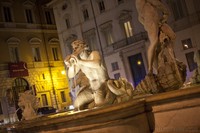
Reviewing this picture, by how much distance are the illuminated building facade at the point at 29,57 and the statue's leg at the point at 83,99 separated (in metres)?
19.4

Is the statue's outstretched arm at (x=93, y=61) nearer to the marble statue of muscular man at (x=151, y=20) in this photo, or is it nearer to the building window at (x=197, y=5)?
the marble statue of muscular man at (x=151, y=20)

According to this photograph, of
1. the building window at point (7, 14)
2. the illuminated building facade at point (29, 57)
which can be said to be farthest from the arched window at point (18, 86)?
the building window at point (7, 14)

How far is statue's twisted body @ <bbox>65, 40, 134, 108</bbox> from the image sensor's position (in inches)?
166

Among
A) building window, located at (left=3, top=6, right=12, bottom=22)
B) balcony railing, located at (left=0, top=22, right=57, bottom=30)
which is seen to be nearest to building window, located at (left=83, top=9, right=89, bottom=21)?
balcony railing, located at (left=0, top=22, right=57, bottom=30)

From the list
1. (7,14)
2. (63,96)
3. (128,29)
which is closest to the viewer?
(128,29)

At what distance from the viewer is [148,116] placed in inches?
124

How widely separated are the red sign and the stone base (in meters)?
22.8

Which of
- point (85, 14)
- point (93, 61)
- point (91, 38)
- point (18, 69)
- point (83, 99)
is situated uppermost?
point (85, 14)

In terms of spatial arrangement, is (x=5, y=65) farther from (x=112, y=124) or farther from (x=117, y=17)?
(x=112, y=124)

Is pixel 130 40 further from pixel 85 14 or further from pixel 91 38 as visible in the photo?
pixel 85 14

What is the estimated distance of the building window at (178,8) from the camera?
20.0m

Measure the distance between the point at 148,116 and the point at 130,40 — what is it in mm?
19835

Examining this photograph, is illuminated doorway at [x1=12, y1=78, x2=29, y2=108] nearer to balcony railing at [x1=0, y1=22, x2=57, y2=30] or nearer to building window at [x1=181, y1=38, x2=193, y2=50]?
balcony railing at [x1=0, y1=22, x2=57, y2=30]

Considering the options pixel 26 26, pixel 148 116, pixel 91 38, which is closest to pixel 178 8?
pixel 91 38
